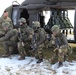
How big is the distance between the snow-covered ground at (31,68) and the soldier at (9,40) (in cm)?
55

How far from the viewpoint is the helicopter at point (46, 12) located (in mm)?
10537

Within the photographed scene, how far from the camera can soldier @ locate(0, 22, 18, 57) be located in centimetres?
913

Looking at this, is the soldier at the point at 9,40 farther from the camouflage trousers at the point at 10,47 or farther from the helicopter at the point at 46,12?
the helicopter at the point at 46,12

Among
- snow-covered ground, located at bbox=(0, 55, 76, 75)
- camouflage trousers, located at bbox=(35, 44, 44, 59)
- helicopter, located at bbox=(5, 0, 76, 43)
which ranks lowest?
snow-covered ground, located at bbox=(0, 55, 76, 75)

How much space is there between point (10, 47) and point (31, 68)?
166 cm

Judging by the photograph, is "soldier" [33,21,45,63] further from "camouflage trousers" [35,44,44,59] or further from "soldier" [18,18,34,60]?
"soldier" [18,18,34,60]

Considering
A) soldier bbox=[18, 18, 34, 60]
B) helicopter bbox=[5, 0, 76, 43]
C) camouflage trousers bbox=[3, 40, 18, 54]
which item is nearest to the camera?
soldier bbox=[18, 18, 34, 60]

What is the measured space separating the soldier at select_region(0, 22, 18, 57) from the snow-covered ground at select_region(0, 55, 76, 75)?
55 cm

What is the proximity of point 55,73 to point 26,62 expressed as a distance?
1.44 meters

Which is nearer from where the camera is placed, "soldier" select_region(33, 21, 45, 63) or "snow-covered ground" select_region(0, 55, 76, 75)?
"snow-covered ground" select_region(0, 55, 76, 75)

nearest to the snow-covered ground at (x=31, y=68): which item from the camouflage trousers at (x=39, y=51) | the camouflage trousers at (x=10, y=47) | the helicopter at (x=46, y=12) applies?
the camouflage trousers at (x=39, y=51)

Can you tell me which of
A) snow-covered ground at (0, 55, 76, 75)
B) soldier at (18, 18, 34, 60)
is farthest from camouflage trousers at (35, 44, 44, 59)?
soldier at (18, 18, 34, 60)

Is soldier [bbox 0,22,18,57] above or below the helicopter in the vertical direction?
below

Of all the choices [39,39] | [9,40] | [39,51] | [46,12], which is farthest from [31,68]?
[46,12]
